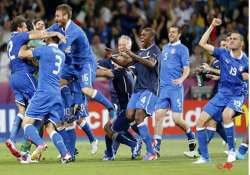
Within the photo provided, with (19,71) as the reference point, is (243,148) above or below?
below

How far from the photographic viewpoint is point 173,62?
54.7 feet

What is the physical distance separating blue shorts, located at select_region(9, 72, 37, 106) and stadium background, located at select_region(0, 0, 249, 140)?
710cm

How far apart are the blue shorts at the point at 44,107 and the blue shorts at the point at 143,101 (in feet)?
5.31

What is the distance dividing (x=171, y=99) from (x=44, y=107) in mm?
3462

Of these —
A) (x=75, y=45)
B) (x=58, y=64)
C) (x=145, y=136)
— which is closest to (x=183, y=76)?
(x=145, y=136)

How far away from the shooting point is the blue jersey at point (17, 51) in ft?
48.8

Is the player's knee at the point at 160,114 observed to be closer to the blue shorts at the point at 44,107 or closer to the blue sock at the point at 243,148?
the blue sock at the point at 243,148

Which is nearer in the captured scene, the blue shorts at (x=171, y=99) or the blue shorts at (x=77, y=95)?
the blue shorts at (x=77, y=95)

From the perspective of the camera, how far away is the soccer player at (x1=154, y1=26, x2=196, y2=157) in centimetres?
1641

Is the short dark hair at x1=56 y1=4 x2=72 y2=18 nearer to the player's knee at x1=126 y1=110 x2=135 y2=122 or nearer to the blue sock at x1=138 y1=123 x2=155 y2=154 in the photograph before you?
the player's knee at x1=126 y1=110 x2=135 y2=122

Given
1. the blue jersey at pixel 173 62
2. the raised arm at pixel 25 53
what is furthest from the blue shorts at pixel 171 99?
the raised arm at pixel 25 53

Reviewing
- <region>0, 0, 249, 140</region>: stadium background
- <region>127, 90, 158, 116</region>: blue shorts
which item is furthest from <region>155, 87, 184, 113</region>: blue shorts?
<region>0, 0, 249, 140</region>: stadium background

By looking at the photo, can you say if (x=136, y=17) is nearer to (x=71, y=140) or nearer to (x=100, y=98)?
(x=100, y=98)

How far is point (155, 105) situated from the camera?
52.6 feet
